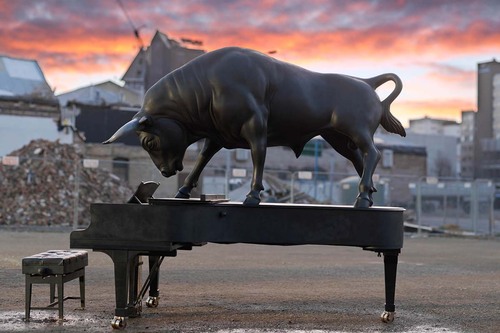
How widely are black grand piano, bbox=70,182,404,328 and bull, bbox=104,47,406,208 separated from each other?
0.23m

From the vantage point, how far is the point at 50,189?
2791 centimetres

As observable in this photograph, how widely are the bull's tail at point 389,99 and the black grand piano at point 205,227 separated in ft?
3.90

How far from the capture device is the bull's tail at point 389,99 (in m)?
7.53

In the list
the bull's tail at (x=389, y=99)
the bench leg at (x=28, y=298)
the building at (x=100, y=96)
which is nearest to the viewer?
the bench leg at (x=28, y=298)

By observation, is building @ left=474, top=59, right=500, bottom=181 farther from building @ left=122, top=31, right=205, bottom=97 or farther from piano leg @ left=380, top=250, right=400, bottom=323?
piano leg @ left=380, top=250, right=400, bottom=323

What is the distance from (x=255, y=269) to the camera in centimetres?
1287

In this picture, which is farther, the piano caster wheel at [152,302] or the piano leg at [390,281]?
the piano caster wheel at [152,302]

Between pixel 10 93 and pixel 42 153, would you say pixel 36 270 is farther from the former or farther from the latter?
pixel 10 93

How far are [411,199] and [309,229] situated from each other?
39845 millimetres

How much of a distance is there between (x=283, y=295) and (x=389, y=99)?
3129 millimetres

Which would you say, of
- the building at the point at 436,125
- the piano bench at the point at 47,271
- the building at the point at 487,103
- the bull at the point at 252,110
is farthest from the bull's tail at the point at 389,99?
the building at the point at 436,125

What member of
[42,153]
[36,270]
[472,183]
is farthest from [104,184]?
[36,270]

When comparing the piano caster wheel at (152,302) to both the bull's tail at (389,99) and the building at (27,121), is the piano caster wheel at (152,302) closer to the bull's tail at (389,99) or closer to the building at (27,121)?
the bull's tail at (389,99)

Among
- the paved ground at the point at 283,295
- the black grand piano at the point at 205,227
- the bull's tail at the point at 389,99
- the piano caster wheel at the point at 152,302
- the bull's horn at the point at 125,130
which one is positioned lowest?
the paved ground at the point at 283,295
